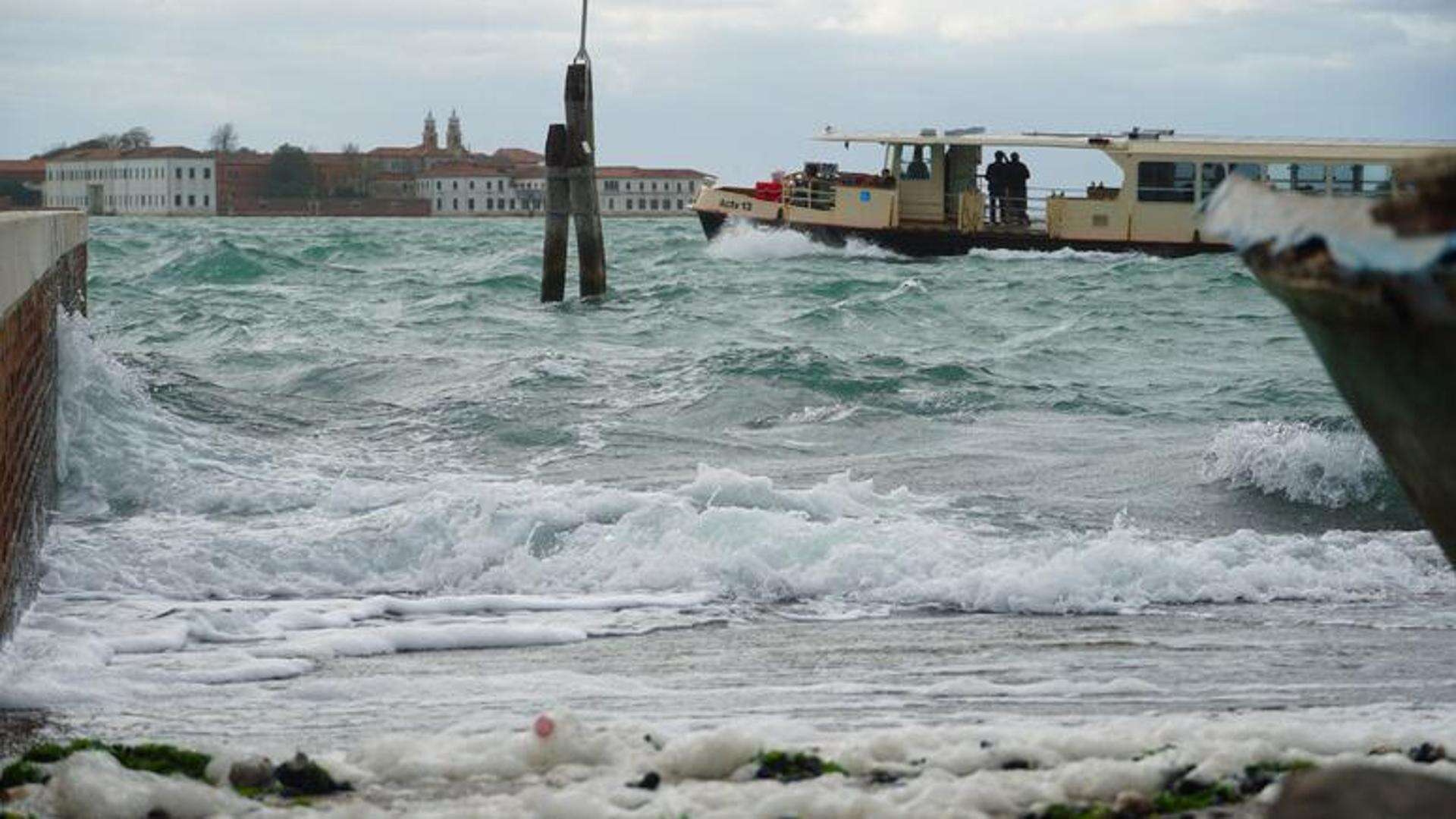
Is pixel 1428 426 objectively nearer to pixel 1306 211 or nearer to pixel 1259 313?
pixel 1306 211

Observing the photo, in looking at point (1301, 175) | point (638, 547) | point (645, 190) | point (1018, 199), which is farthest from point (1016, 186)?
point (645, 190)

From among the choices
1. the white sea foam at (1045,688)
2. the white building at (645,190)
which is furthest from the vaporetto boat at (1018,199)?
the white building at (645,190)

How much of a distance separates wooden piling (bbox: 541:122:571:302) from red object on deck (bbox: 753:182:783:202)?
53.6 feet

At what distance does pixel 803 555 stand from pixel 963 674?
275 centimetres

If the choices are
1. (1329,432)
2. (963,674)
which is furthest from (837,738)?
(1329,432)

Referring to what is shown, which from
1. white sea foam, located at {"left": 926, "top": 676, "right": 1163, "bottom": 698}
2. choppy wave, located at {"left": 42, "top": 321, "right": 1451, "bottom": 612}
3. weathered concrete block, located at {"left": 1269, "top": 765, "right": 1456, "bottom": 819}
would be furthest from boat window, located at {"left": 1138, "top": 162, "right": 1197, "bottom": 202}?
weathered concrete block, located at {"left": 1269, "top": 765, "right": 1456, "bottom": 819}

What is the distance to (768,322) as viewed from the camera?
27.3 m

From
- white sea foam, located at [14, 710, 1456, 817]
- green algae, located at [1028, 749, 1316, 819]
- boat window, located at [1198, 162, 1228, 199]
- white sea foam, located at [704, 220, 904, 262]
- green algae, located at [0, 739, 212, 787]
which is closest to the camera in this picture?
green algae, located at [1028, 749, 1316, 819]

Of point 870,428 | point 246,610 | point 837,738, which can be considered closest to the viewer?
point 837,738

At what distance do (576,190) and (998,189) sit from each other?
16.9 m

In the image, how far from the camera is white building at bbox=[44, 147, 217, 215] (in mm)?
155125

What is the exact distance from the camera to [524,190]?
558ft

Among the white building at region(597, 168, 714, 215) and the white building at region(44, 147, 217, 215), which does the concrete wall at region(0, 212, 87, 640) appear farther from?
the white building at region(597, 168, 714, 215)

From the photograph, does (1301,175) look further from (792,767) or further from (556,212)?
(792,767)
